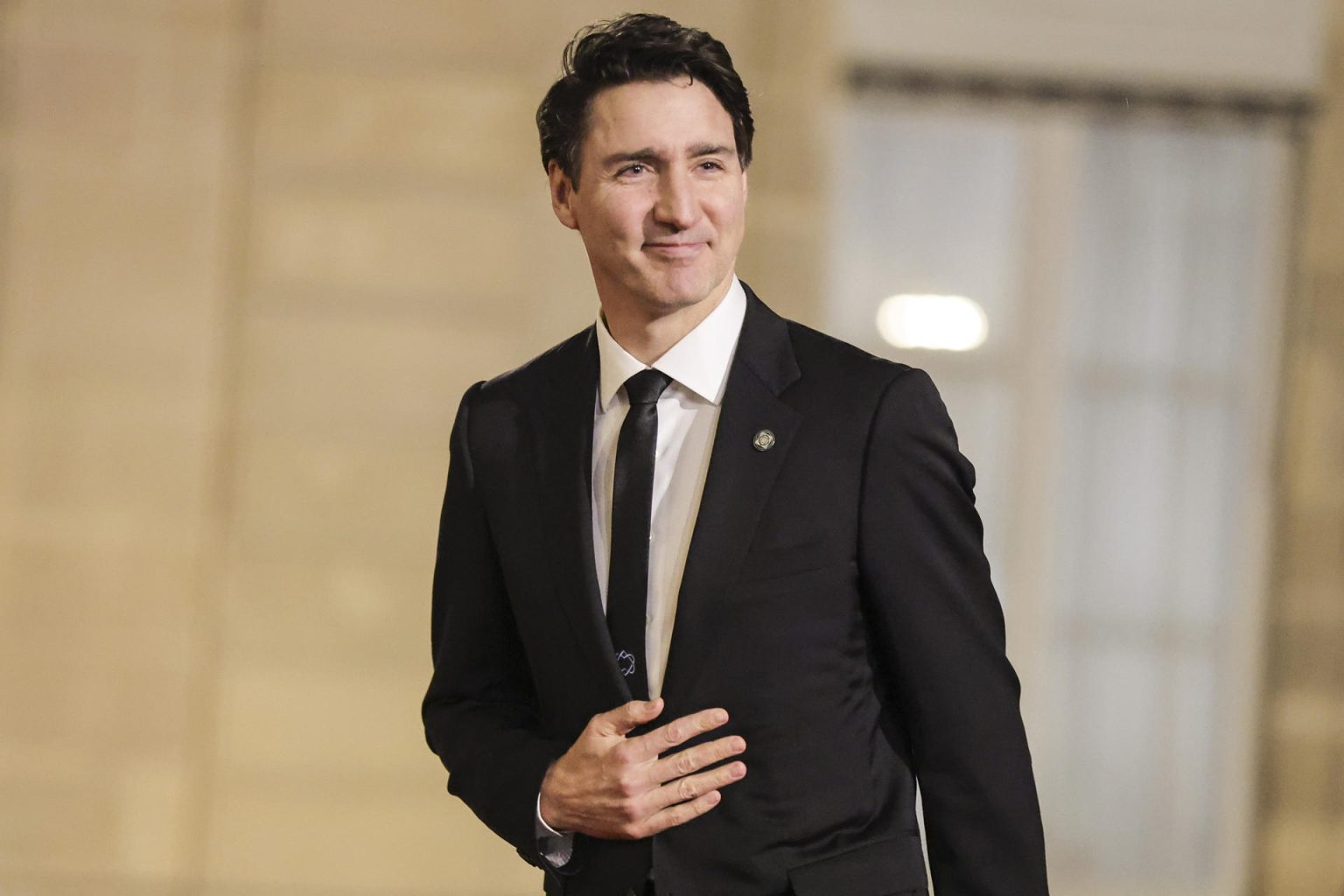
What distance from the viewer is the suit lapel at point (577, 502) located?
1.36 m

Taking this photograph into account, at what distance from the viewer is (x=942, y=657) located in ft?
4.43

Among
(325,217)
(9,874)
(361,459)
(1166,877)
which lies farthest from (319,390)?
(1166,877)

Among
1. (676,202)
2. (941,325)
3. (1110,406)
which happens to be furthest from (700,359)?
(1110,406)

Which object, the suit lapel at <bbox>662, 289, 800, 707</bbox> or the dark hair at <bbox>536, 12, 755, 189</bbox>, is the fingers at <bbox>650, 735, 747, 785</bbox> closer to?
the suit lapel at <bbox>662, 289, 800, 707</bbox>

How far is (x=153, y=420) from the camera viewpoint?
4.09 m

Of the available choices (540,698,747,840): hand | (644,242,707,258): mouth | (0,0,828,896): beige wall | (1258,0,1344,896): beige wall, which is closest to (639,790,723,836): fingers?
(540,698,747,840): hand

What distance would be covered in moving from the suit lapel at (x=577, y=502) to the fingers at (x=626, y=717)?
36 mm

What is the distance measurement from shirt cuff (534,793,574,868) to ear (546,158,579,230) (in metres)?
0.53

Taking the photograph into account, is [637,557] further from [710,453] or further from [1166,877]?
[1166,877]

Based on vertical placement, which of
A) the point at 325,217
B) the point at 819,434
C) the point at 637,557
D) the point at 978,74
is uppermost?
the point at 978,74

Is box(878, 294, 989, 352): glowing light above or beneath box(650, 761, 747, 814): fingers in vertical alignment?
above

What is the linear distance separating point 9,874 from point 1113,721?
3.09m

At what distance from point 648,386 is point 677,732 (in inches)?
12.4

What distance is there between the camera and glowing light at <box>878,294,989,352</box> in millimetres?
4559
